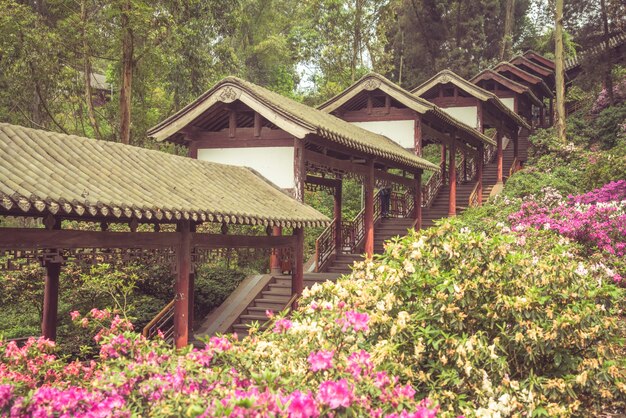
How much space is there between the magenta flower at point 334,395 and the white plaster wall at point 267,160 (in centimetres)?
911

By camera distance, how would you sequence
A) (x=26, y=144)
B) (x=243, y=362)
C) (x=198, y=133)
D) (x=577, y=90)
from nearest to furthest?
1. (x=243, y=362)
2. (x=26, y=144)
3. (x=198, y=133)
4. (x=577, y=90)

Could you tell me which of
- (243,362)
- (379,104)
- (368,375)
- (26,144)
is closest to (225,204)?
(26,144)

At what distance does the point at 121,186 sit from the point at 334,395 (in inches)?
224

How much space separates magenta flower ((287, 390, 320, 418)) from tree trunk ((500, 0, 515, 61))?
37.8 meters

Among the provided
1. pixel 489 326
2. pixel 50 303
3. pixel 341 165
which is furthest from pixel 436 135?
pixel 489 326

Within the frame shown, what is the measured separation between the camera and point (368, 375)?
365 cm

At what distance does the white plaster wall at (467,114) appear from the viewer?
2288cm

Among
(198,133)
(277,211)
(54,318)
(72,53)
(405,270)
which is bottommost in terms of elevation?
(54,318)

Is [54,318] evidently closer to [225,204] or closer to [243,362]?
[225,204]

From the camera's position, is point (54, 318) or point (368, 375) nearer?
point (368, 375)

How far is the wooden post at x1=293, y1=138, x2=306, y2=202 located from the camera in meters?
11.9

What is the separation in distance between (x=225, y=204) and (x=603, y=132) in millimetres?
21631

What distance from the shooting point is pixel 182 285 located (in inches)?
347

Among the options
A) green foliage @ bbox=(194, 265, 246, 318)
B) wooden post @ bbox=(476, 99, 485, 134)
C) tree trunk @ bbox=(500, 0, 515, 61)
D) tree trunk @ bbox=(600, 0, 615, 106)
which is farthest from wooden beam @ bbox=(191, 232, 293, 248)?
tree trunk @ bbox=(500, 0, 515, 61)
